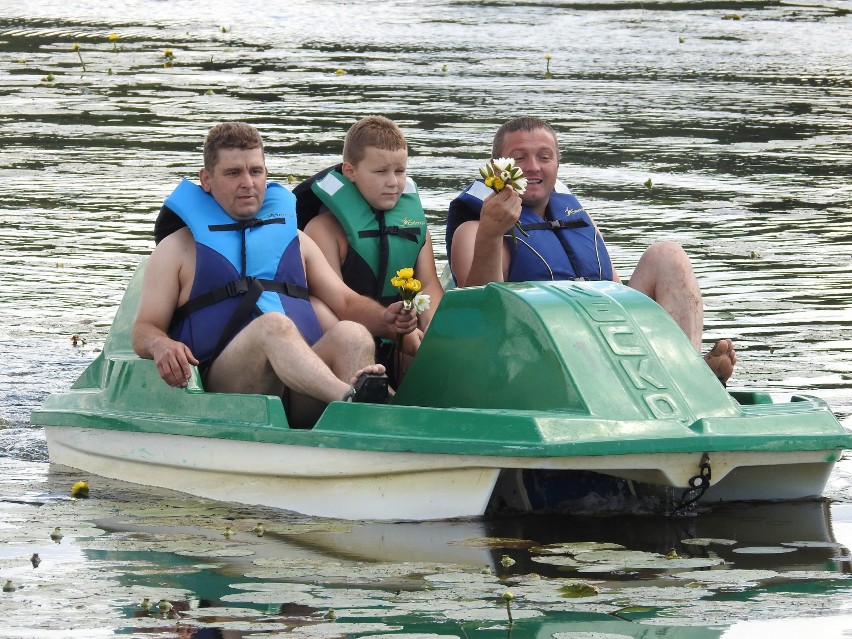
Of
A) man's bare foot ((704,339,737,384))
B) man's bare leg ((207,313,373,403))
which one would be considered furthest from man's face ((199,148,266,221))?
man's bare foot ((704,339,737,384))

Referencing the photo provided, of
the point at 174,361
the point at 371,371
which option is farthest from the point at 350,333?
the point at 174,361

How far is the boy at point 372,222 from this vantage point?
273 inches

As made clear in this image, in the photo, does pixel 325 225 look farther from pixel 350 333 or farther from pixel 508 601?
pixel 508 601

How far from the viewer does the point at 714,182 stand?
14.3m

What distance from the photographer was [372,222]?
23.0 ft

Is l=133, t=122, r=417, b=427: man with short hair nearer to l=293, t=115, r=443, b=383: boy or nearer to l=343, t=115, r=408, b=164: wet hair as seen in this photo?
l=293, t=115, r=443, b=383: boy

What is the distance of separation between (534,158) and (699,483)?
156cm

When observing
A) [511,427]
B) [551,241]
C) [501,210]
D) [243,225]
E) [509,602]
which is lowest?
[509,602]

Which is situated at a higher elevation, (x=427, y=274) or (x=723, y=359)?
(x=427, y=274)

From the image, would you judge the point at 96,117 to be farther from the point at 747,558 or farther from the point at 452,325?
the point at 747,558

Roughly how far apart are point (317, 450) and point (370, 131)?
1384mm

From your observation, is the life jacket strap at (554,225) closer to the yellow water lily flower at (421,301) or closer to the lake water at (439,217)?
the yellow water lily flower at (421,301)

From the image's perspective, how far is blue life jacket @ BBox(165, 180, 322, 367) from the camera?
6535mm

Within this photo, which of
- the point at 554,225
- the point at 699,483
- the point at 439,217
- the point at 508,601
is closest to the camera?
the point at 508,601
